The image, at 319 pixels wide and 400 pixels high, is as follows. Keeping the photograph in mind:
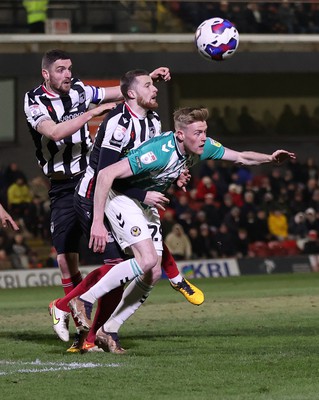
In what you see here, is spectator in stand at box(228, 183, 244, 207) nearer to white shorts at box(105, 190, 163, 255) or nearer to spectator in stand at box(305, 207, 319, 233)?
spectator in stand at box(305, 207, 319, 233)

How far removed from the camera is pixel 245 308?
12.3 meters

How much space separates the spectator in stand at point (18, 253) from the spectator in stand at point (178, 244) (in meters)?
2.80

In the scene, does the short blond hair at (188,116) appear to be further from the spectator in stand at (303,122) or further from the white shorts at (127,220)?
the spectator in stand at (303,122)

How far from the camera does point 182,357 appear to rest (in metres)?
7.50

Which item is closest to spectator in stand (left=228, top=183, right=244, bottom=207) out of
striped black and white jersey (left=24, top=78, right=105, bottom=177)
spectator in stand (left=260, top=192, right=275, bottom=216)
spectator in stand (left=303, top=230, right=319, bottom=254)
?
spectator in stand (left=260, top=192, right=275, bottom=216)

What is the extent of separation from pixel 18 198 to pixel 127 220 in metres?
14.0

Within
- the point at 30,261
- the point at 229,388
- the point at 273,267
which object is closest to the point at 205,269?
the point at 273,267

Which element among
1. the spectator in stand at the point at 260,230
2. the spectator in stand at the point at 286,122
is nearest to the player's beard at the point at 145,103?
the spectator in stand at the point at 260,230

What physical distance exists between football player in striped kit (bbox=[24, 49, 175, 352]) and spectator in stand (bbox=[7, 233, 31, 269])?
37.8 feet

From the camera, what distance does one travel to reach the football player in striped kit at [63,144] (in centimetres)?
860

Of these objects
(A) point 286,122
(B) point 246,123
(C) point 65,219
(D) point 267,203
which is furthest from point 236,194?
(C) point 65,219

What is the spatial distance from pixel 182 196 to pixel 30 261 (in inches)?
148

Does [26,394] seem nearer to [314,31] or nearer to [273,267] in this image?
[273,267]

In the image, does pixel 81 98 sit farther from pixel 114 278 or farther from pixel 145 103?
pixel 114 278
